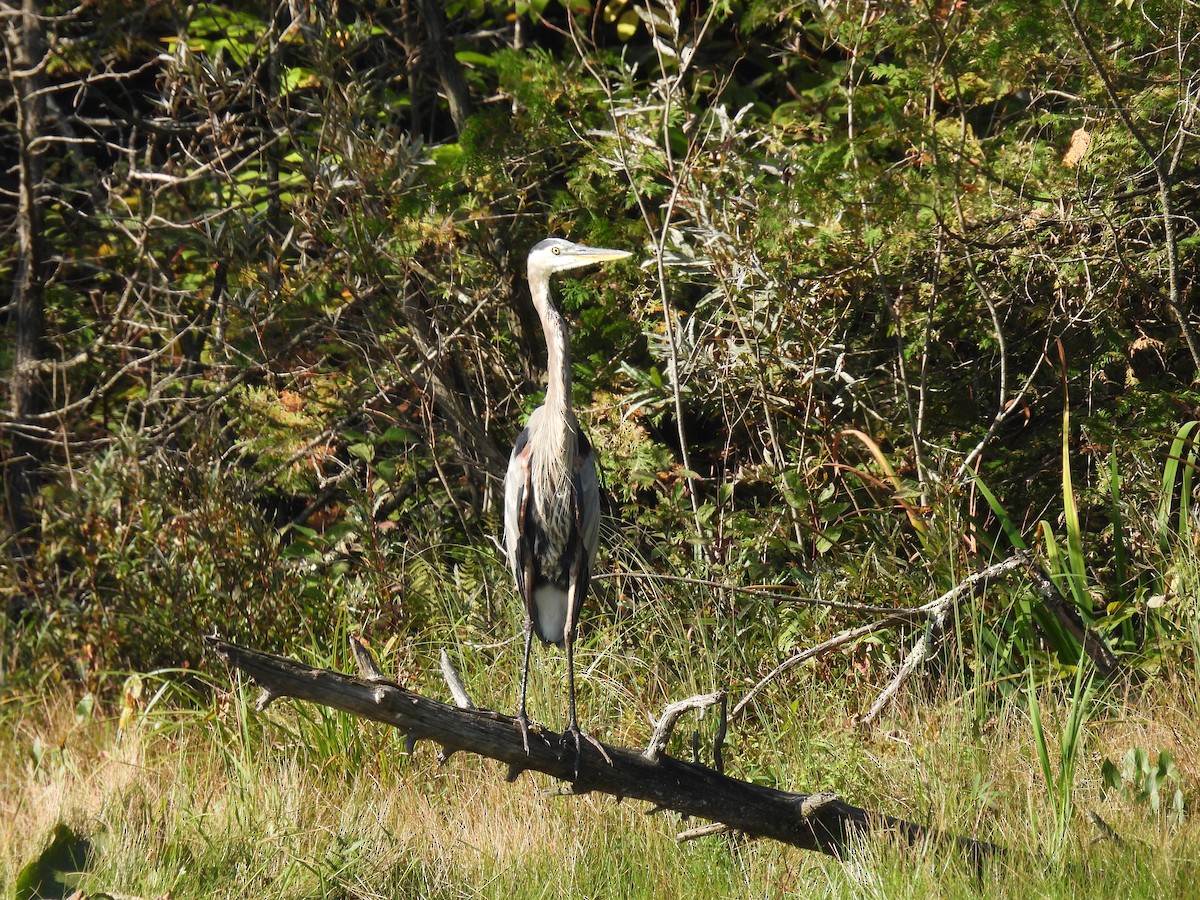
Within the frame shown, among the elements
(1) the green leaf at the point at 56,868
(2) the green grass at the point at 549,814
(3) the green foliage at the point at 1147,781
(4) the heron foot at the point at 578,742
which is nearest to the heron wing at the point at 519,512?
(2) the green grass at the point at 549,814

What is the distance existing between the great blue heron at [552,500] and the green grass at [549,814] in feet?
1.66

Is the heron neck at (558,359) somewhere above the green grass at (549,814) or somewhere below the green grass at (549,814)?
above

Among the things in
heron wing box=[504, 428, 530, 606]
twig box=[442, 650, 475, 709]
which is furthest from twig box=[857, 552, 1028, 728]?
twig box=[442, 650, 475, 709]

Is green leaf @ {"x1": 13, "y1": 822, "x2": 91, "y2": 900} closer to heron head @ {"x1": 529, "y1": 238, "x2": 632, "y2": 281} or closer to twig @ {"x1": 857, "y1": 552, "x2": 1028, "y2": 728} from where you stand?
heron head @ {"x1": 529, "y1": 238, "x2": 632, "y2": 281}

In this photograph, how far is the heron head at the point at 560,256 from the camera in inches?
174

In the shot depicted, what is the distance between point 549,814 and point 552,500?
112cm

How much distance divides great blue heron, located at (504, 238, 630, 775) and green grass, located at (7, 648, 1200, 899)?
1.66ft

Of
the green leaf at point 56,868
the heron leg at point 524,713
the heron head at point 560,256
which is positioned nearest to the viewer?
the heron leg at point 524,713

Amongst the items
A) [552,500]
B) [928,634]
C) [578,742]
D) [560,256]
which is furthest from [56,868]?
[928,634]

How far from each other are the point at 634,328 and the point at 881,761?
2.37m

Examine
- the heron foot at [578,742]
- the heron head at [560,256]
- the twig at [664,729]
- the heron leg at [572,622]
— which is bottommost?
the heron leg at [572,622]

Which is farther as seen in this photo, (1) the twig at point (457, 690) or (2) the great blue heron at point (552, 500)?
(2) the great blue heron at point (552, 500)

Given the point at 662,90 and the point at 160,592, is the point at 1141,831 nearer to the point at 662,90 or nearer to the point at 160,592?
the point at 662,90

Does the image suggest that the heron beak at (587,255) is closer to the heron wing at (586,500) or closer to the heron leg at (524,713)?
the heron wing at (586,500)
